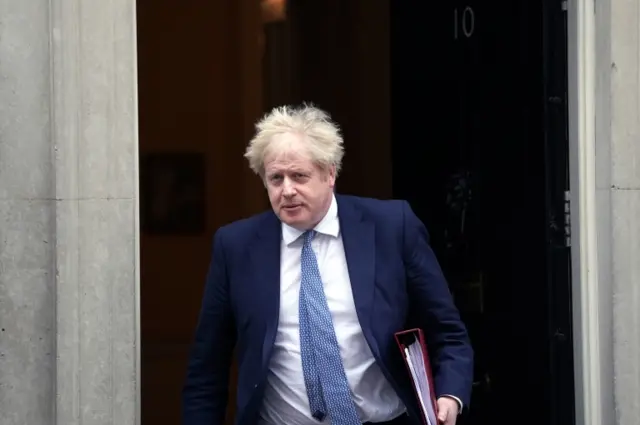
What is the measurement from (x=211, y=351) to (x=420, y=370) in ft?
2.01

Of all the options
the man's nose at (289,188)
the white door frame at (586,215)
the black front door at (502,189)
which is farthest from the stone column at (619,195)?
the man's nose at (289,188)

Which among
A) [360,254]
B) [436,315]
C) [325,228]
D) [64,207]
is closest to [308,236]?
[325,228]

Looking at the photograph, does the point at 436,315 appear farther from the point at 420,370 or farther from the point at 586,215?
the point at 586,215

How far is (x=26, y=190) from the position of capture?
340 centimetres

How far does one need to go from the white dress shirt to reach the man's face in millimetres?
86

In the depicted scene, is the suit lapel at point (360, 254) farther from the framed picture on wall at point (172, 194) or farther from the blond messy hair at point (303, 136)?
the framed picture on wall at point (172, 194)

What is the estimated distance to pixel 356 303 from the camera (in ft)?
9.39

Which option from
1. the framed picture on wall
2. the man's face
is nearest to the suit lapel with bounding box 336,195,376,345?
the man's face

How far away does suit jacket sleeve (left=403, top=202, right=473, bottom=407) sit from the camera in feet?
9.82

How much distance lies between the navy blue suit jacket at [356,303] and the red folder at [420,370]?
0.13 ft

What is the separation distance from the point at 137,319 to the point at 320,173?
3.33 feet

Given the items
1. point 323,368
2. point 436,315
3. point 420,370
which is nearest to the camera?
point 323,368

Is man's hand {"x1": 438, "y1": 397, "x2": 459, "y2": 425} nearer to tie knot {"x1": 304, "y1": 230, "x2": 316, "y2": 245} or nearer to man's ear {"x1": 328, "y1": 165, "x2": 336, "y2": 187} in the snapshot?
tie knot {"x1": 304, "y1": 230, "x2": 316, "y2": 245}

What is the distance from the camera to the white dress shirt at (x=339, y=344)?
9.39 ft
